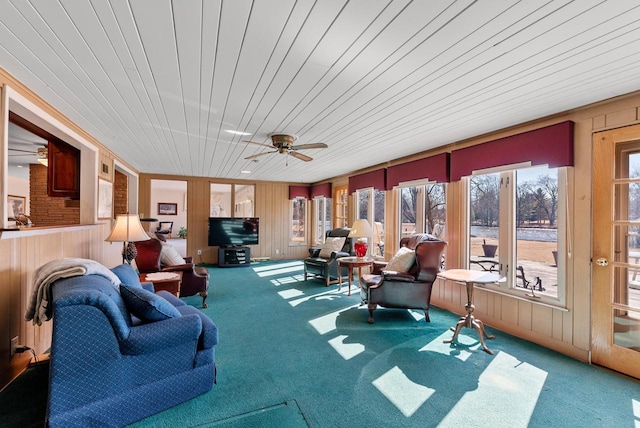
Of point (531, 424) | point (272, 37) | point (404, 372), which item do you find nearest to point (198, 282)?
point (404, 372)

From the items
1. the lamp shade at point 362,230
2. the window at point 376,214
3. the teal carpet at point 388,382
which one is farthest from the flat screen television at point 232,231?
the teal carpet at point 388,382

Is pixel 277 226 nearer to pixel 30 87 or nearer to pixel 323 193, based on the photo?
pixel 323 193

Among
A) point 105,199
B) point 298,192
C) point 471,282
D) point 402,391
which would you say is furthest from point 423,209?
point 105,199

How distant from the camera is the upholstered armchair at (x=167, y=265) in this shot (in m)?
4.05

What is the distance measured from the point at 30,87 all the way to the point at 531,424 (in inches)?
170

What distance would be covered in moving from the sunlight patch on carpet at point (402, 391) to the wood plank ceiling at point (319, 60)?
2260mm

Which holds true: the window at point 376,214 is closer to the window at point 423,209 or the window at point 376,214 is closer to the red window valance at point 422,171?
the red window valance at point 422,171

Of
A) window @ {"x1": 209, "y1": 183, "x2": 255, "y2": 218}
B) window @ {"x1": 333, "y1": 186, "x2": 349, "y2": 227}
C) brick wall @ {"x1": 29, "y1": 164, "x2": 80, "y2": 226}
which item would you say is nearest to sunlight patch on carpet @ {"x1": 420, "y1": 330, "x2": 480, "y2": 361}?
window @ {"x1": 333, "y1": 186, "x2": 349, "y2": 227}

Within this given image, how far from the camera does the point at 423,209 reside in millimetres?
4582

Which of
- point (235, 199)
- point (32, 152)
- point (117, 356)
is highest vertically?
point (32, 152)

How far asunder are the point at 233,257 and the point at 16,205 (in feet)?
15.2

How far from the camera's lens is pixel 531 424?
1828 millimetres

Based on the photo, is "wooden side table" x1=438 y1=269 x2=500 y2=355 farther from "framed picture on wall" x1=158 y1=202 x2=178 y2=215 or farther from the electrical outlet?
"framed picture on wall" x1=158 y1=202 x2=178 y2=215

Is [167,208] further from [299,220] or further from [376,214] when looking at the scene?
[376,214]
